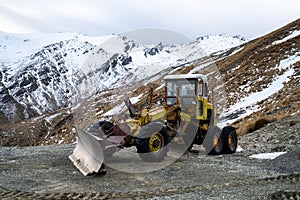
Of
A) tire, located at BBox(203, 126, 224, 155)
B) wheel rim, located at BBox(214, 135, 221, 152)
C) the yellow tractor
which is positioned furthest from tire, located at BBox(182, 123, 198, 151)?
wheel rim, located at BBox(214, 135, 221, 152)

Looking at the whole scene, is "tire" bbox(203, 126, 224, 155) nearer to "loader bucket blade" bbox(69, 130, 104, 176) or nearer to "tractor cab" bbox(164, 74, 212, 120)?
"tractor cab" bbox(164, 74, 212, 120)

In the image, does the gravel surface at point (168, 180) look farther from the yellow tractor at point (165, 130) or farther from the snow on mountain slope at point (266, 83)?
the snow on mountain slope at point (266, 83)

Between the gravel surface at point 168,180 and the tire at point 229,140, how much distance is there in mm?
1700

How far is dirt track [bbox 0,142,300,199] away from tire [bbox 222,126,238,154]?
2.43 meters

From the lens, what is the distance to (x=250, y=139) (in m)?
18.6

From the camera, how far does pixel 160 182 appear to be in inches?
378

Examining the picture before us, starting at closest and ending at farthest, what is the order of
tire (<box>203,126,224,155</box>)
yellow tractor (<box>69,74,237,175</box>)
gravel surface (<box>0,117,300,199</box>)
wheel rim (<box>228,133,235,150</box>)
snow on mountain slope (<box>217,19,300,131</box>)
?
gravel surface (<box>0,117,300,199</box>), yellow tractor (<box>69,74,237,175</box>), tire (<box>203,126,224,155</box>), wheel rim (<box>228,133,235,150</box>), snow on mountain slope (<box>217,19,300,131</box>)

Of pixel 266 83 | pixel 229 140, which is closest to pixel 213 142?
pixel 229 140

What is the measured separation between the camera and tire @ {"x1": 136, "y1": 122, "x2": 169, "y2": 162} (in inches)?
464

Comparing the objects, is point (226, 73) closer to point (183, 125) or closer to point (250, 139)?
point (250, 139)

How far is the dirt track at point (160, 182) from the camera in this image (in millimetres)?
8312

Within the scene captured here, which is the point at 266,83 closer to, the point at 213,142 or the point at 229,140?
the point at 229,140

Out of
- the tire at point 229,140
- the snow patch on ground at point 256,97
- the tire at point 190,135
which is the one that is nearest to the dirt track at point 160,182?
the tire at point 190,135

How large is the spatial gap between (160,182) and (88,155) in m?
2.93
